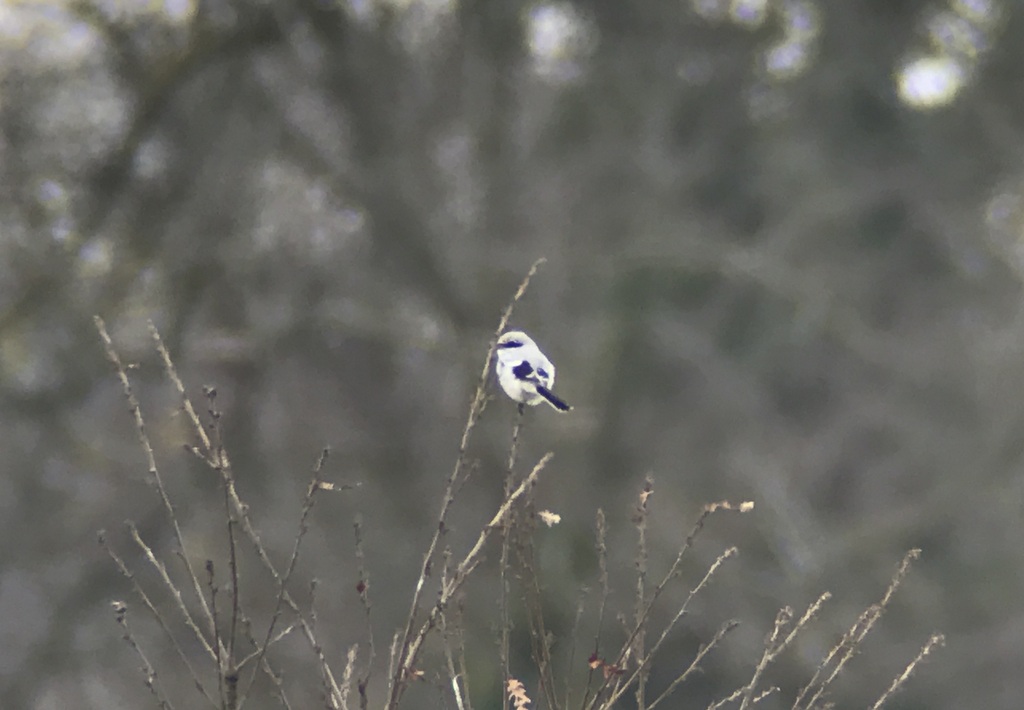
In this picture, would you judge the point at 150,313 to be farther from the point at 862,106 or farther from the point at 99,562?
the point at 862,106

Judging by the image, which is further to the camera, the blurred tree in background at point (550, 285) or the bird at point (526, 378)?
the blurred tree in background at point (550, 285)

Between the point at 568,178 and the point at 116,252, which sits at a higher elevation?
the point at 568,178

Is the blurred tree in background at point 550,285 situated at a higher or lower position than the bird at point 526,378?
higher

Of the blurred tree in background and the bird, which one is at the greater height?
the blurred tree in background

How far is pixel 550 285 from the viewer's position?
3.07 metres

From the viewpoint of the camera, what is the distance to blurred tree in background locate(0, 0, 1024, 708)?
2.83 metres

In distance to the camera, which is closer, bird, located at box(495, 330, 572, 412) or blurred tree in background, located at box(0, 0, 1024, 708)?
bird, located at box(495, 330, 572, 412)

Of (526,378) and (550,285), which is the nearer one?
(526,378)

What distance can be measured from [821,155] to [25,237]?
2.94 metres

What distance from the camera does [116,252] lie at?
9.62 feet

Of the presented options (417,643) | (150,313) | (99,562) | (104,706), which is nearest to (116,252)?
(150,313)

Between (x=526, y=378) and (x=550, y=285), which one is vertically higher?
(x=550, y=285)

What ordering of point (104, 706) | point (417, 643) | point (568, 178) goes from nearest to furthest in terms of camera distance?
point (417, 643) → point (104, 706) → point (568, 178)

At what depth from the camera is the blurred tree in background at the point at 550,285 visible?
9.29ft
